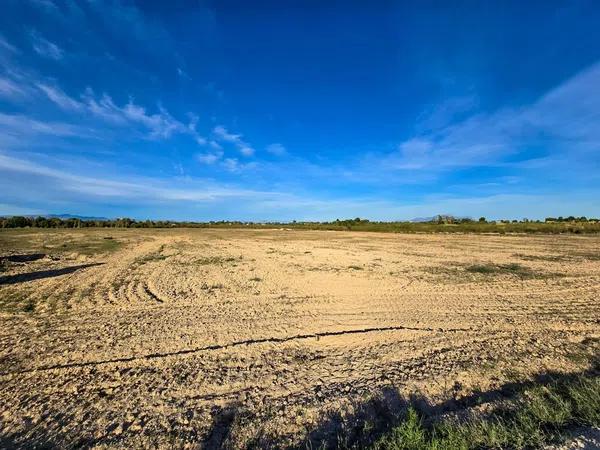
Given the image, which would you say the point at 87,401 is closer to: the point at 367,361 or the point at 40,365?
the point at 40,365

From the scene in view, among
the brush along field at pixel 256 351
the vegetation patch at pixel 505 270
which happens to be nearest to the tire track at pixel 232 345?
the brush along field at pixel 256 351

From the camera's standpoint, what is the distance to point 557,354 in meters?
6.07

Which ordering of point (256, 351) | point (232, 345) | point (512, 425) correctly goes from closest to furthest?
point (512, 425), point (256, 351), point (232, 345)

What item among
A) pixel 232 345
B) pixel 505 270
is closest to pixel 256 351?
pixel 232 345

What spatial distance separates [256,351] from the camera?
6297mm

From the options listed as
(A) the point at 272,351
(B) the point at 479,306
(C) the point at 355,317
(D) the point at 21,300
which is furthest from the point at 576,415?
(D) the point at 21,300

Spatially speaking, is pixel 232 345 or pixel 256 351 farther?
pixel 232 345

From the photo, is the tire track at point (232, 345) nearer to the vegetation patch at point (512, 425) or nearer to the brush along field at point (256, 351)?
the brush along field at point (256, 351)

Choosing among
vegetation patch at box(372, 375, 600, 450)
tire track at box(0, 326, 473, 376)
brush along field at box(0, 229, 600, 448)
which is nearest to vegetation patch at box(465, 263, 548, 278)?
brush along field at box(0, 229, 600, 448)

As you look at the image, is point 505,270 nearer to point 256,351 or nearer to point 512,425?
→ point 512,425

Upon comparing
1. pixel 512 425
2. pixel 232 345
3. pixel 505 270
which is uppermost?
pixel 505 270

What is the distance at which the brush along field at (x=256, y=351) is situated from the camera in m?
4.14

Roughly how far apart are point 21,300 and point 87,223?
78.4 metres

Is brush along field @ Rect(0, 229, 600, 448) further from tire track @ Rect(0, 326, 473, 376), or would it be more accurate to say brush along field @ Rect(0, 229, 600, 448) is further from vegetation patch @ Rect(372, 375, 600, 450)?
vegetation patch @ Rect(372, 375, 600, 450)
